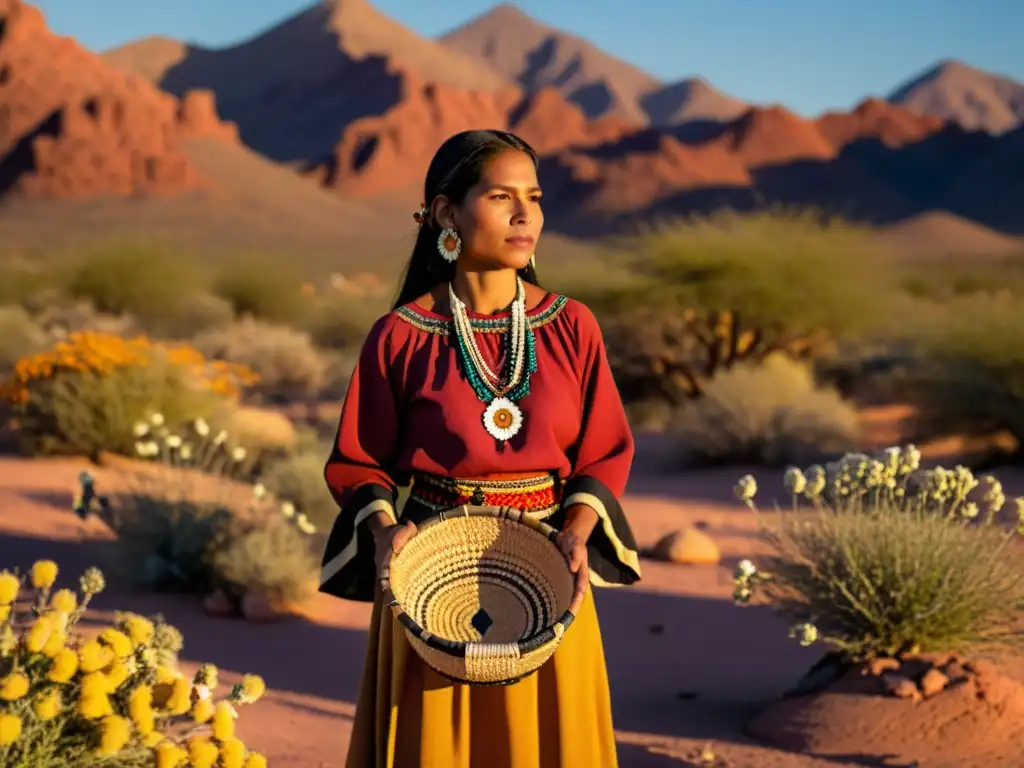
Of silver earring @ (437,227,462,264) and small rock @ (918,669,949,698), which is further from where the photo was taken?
small rock @ (918,669,949,698)

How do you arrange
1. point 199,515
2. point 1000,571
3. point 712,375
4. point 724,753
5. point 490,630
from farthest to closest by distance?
point 712,375 → point 199,515 → point 1000,571 → point 724,753 → point 490,630

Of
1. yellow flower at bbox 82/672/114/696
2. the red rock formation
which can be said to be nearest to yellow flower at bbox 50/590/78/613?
yellow flower at bbox 82/672/114/696

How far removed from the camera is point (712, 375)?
16438 mm

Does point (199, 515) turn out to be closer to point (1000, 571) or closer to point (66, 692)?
point (1000, 571)

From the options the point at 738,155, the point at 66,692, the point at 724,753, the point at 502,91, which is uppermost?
the point at 502,91

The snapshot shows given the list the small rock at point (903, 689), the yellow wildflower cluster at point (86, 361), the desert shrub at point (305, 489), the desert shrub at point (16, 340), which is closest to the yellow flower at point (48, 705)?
the small rock at point (903, 689)

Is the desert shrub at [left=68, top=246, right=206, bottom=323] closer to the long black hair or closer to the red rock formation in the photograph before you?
the long black hair

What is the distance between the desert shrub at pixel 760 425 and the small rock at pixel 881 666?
7331 millimetres

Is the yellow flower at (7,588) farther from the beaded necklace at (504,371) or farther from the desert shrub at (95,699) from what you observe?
the beaded necklace at (504,371)

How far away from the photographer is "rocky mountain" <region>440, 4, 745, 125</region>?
14738 cm

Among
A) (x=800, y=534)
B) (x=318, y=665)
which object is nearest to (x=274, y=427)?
(x=318, y=665)

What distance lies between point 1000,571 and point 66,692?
3731 mm

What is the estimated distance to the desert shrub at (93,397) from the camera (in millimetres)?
10750

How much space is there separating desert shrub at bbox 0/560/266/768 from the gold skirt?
29 centimetres
